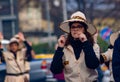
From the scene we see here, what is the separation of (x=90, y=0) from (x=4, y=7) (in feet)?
38.8

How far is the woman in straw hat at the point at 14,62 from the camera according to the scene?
13344 mm

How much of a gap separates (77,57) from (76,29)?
0.34 meters

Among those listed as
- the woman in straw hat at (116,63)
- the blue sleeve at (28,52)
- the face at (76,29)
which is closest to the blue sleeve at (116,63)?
the woman in straw hat at (116,63)

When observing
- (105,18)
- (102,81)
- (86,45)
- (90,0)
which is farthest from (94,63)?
(105,18)

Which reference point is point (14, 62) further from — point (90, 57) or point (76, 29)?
point (90, 57)

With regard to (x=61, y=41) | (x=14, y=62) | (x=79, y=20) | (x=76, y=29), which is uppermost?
(x=79, y=20)

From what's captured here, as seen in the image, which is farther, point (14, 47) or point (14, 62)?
point (14, 47)

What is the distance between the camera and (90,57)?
7.89m

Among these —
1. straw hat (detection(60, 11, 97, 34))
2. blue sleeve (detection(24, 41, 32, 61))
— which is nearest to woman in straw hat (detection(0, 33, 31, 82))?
blue sleeve (detection(24, 41, 32, 61))

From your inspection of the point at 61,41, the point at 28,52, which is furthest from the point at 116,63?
the point at 28,52

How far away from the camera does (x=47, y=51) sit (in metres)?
35.3

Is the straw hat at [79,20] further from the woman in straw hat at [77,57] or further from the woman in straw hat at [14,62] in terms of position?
the woman in straw hat at [14,62]

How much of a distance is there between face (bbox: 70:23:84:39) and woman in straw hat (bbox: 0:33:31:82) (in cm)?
536

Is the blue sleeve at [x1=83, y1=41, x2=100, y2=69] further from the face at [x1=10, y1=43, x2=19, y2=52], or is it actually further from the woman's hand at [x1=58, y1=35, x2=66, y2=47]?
the face at [x1=10, y1=43, x2=19, y2=52]
